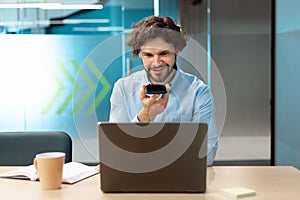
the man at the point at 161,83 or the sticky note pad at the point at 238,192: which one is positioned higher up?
the man at the point at 161,83

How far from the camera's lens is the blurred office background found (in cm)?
399

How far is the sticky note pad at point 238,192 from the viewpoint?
1.35m

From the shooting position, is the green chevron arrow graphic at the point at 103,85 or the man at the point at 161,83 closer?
the man at the point at 161,83

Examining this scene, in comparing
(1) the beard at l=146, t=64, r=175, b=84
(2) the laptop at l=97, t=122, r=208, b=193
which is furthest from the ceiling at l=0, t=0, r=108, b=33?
(2) the laptop at l=97, t=122, r=208, b=193

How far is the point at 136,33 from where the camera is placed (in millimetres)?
2080

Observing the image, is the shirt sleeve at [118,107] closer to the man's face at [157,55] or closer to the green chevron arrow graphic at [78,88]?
the man's face at [157,55]

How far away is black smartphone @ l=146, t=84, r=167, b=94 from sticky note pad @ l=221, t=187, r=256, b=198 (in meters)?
0.64

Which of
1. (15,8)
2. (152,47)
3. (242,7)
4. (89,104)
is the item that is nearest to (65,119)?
(89,104)

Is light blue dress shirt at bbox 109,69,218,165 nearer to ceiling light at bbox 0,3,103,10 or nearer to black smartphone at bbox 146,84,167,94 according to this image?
black smartphone at bbox 146,84,167,94

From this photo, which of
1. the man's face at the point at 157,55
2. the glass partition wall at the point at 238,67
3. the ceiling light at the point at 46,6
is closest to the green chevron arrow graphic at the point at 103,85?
the ceiling light at the point at 46,6

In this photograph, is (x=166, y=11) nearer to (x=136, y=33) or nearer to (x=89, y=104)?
(x=89, y=104)

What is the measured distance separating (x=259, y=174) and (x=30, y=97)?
9.41 feet

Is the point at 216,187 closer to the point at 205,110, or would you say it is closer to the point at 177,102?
the point at 205,110

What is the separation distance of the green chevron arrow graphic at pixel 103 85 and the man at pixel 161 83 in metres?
1.89
